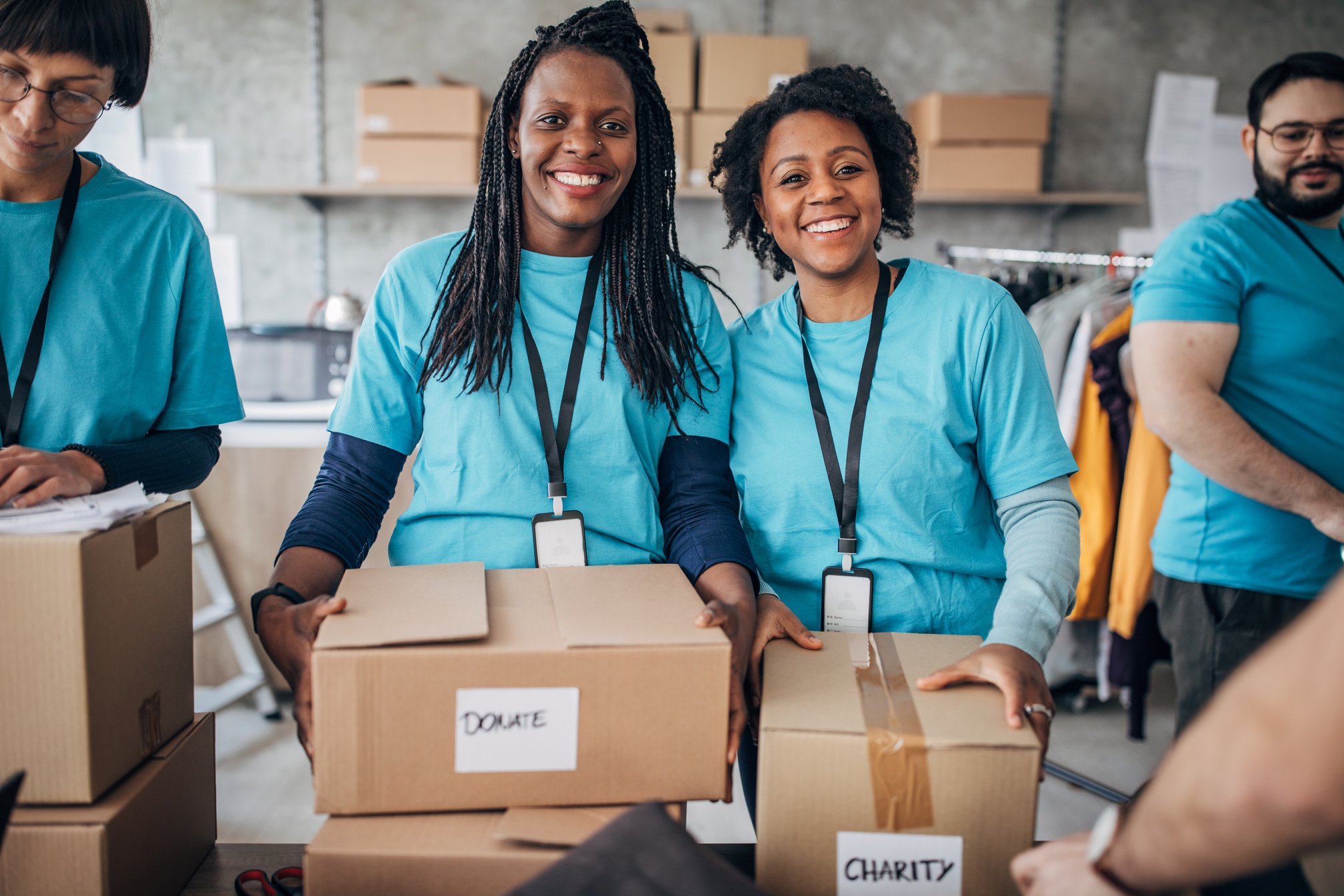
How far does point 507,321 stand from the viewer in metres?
1.20

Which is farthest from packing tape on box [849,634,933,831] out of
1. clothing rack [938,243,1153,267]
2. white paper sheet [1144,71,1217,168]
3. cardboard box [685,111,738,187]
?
white paper sheet [1144,71,1217,168]

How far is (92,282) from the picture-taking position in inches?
43.0

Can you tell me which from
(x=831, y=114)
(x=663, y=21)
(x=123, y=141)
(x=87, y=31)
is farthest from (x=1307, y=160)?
(x=123, y=141)

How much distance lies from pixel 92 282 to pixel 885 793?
3.35 ft

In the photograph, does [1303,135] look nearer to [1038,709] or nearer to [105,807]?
[1038,709]

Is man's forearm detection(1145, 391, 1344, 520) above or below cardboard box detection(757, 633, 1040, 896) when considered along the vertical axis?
above

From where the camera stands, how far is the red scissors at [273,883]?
90cm

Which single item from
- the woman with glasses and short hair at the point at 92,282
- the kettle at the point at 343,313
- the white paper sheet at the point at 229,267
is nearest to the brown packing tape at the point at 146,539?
the woman with glasses and short hair at the point at 92,282

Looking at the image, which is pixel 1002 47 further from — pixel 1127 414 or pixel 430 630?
pixel 430 630

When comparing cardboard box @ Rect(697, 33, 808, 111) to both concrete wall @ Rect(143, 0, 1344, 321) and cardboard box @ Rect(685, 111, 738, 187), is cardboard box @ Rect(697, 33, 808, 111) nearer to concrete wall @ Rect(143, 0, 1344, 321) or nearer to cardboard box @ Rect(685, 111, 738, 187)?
cardboard box @ Rect(685, 111, 738, 187)

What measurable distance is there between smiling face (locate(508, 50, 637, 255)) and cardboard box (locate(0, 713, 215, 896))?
29.3 inches

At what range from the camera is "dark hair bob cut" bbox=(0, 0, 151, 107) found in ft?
3.19

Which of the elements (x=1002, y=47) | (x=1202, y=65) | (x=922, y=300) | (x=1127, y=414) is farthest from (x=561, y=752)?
(x=1202, y=65)

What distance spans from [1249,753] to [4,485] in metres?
0.97
